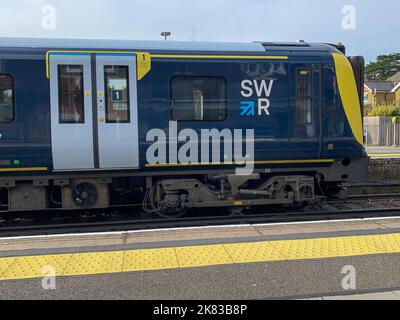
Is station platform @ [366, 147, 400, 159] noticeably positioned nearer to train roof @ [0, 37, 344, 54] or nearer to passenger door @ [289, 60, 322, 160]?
passenger door @ [289, 60, 322, 160]

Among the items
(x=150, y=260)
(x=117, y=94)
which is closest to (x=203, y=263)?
(x=150, y=260)

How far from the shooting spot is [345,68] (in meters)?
7.38

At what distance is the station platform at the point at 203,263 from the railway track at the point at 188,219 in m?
0.72

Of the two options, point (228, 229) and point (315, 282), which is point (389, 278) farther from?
point (228, 229)

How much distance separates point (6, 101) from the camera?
645cm

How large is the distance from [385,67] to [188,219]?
86673mm

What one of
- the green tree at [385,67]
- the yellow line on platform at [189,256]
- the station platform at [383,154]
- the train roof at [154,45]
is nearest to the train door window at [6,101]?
the train roof at [154,45]

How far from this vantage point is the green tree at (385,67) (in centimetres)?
8088

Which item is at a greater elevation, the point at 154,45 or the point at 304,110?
the point at 154,45

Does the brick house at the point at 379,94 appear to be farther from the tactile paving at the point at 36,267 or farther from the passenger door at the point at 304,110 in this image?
the tactile paving at the point at 36,267

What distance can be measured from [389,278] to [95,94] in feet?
16.5

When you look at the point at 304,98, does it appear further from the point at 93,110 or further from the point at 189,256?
the point at 189,256
